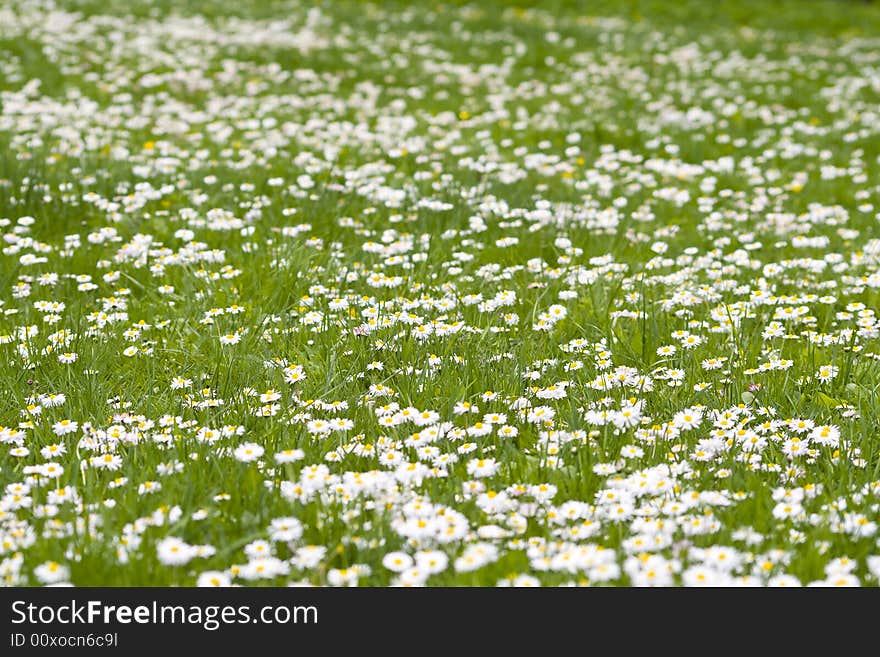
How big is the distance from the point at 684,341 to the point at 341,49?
10.4 meters

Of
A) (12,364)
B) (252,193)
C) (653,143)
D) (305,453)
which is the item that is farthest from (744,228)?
(12,364)

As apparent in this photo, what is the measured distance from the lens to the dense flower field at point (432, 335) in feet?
10.2

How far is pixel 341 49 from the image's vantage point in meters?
13.8

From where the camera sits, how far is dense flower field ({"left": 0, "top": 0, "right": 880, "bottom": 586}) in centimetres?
311

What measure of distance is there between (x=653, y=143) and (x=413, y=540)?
714 cm

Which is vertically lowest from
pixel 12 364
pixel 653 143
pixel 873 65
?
pixel 12 364

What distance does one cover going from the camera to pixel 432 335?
4859 millimetres

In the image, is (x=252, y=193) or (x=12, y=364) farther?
(x=252, y=193)
